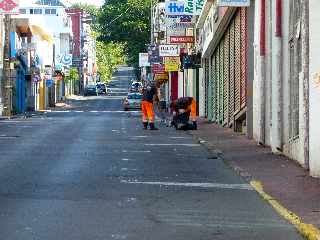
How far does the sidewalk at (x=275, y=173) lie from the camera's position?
1148cm

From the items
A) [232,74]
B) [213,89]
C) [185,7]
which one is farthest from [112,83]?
[232,74]

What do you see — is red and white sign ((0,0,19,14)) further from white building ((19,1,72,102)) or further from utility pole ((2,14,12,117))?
white building ((19,1,72,102))

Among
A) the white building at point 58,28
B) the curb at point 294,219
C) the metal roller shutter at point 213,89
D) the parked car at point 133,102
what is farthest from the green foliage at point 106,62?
the curb at point 294,219

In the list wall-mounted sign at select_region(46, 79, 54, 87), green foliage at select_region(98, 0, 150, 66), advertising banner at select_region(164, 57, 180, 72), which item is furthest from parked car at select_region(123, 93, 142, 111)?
green foliage at select_region(98, 0, 150, 66)

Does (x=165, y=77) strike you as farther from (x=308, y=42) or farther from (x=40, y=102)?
(x=308, y=42)

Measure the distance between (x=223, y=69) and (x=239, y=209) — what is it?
22994 millimetres

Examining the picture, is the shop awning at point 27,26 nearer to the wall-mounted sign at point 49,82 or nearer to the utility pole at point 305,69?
the wall-mounted sign at point 49,82

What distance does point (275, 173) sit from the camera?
15414 mm

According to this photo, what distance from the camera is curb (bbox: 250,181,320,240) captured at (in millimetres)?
9180

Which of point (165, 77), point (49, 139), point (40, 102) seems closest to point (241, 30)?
point (49, 139)

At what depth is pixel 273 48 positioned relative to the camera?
19.7 m

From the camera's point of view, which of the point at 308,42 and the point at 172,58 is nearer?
the point at 308,42

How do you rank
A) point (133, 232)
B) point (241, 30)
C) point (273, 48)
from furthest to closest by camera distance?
point (241, 30)
point (273, 48)
point (133, 232)

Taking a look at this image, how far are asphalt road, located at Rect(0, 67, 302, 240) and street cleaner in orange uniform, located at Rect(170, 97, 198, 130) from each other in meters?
10.1
